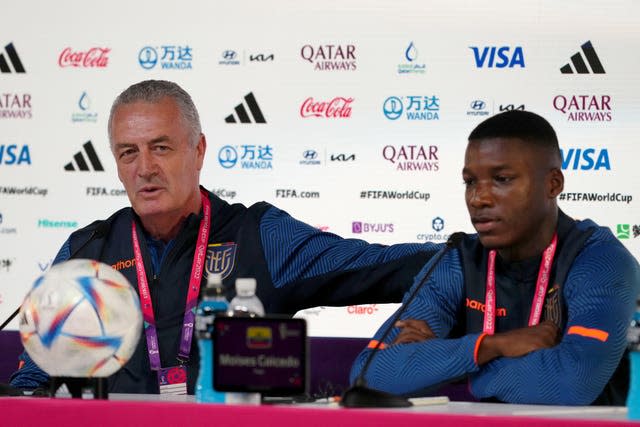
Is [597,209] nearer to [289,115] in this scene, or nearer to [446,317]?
[289,115]

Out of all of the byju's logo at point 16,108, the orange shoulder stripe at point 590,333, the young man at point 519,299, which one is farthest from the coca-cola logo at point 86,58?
the orange shoulder stripe at point 590,333

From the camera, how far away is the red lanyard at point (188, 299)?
10.3 feet

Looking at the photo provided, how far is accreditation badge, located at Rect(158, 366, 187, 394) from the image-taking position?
308cm

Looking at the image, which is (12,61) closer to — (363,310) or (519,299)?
(363,310)

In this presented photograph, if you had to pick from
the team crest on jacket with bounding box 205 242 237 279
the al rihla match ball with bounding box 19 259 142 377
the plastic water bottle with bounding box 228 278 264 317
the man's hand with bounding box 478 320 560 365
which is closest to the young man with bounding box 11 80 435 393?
the team crest on jacket with bounding box 205 242 237 279

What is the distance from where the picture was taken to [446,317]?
2.85 m

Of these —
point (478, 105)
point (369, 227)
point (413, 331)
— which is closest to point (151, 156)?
point (413, 331)

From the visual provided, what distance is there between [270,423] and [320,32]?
16.5 feet

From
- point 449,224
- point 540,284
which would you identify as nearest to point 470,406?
point 540,284

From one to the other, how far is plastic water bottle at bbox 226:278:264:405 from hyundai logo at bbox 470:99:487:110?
4410 mm

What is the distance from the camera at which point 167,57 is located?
6.79 meters

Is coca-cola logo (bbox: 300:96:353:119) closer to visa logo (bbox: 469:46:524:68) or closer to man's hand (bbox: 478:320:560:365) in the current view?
visa logo (bbox: 469:46:524:68)

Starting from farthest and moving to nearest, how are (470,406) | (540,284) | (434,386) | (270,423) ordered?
(540,284) < (434,386) < (470,406) < (270,423)

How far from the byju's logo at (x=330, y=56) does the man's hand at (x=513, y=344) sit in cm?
430
